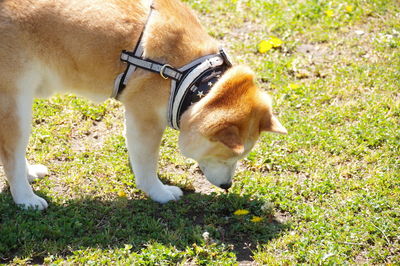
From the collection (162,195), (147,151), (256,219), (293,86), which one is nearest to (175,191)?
(162,195)

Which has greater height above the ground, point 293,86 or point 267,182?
point 293,86

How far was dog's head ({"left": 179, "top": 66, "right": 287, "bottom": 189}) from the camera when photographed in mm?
4004

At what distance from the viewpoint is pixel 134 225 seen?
14.0 feet

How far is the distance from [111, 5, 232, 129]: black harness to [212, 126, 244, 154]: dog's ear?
1.20 feet

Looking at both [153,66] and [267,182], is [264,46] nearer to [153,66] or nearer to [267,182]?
[267,182]

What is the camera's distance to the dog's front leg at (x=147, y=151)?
14.5 feet

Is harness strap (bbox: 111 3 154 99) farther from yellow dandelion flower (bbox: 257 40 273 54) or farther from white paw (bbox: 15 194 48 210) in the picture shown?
yellow dandelion flower (bbox: 257 40 273 54)

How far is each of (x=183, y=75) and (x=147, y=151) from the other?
2.40ft

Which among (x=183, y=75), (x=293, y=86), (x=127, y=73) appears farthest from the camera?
(x=293, y=86)

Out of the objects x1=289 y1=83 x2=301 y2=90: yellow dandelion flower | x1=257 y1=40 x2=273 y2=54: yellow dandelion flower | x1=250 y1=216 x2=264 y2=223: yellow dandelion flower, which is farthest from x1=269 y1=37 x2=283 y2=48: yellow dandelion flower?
x1=250 y1=216 x2=264 y2=223: yellow dandelion flower

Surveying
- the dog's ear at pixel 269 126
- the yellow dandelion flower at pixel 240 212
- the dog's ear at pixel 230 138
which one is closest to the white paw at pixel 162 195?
the yellow dandelion flower at pixel 240 212

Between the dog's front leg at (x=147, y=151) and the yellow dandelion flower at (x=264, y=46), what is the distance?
2765 mm

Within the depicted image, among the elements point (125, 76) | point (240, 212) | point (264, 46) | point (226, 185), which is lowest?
point (240, 212)

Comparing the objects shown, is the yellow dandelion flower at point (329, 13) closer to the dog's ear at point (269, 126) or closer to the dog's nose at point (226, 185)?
the dog's ear at point (269, 126)
